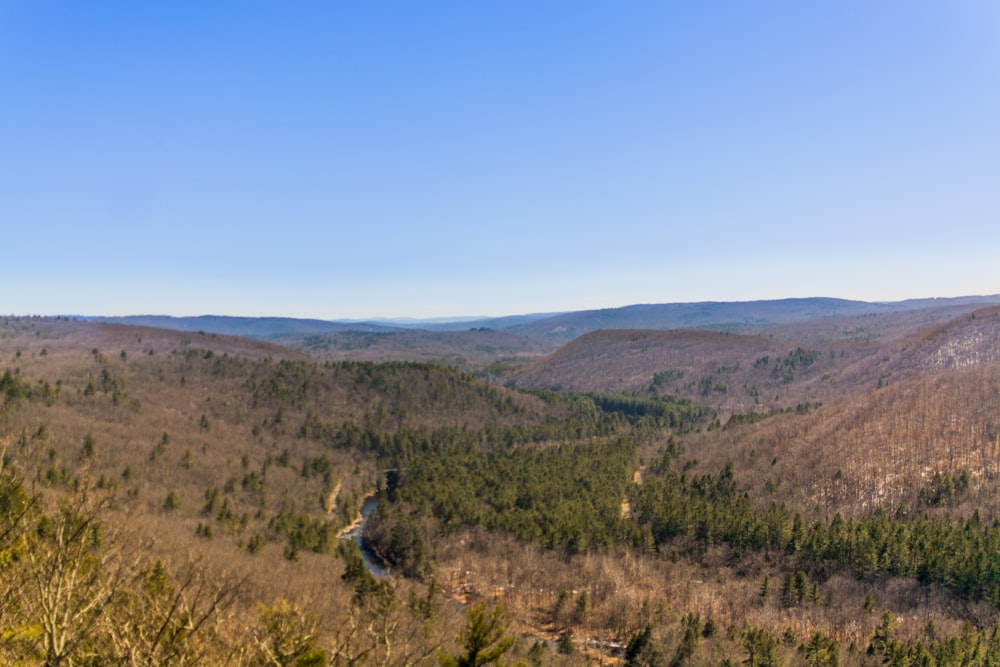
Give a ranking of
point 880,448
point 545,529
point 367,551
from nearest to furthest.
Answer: point 545,529 < point 367,551 < point 880,448

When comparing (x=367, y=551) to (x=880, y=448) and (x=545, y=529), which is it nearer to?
(x=545, y=529)

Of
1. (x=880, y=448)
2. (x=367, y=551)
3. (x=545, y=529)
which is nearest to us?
(x=545, y=529)

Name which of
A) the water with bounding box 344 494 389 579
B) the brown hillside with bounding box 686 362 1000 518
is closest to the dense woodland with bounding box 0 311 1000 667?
the brown hillside with bounding box 686 362 1000 518

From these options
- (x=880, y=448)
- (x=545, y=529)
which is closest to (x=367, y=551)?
(x=545, y=529)

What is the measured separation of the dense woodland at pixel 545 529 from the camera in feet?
128

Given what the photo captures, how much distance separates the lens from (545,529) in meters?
99.0

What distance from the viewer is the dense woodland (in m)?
39.0

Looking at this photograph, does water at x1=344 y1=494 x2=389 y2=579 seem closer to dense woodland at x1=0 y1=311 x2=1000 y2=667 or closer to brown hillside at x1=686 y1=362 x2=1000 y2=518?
dense woodland at x1=0 y1=311 x2=1000 y2=667

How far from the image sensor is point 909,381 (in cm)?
16625

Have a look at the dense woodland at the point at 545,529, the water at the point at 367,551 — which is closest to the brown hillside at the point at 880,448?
the dense woodland at the point at 545,529

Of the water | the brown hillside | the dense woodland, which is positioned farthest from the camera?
the brown hillside

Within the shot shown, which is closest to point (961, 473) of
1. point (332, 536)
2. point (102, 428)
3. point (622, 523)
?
point (622, 523)

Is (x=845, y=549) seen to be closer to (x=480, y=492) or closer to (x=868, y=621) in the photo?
(x=868, y=621)

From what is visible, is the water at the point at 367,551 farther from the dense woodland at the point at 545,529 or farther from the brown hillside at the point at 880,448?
the brown hillside at the point at 880,448
